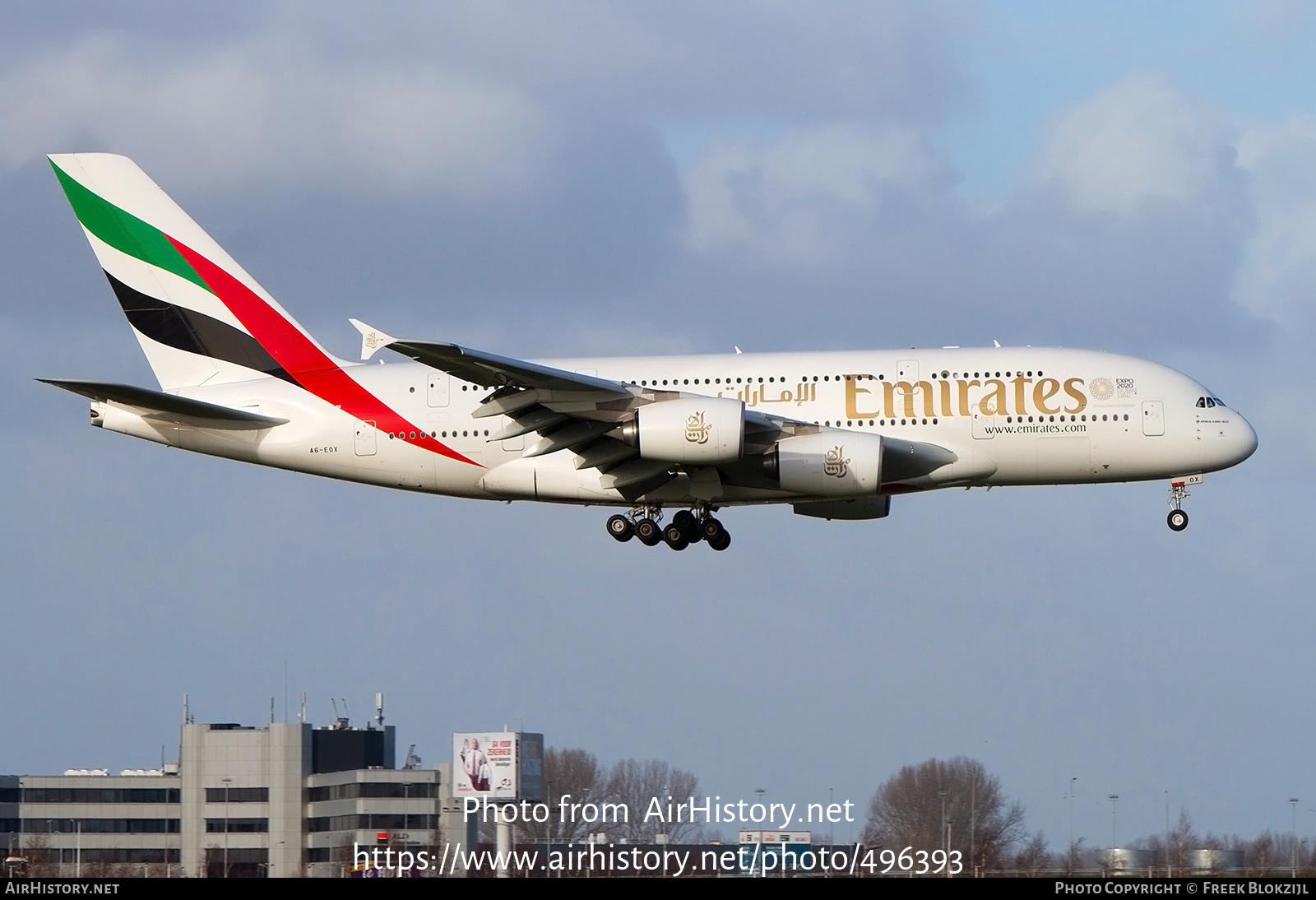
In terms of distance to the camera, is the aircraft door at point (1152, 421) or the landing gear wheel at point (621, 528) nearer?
the aircraft door at point (1152, 421)

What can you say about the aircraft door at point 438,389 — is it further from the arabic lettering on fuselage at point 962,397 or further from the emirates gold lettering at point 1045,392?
the emirates gold lettering at point 1045,392

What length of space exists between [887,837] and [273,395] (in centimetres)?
1936

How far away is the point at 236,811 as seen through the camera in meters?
84.9

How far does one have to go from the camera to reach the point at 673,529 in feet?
149

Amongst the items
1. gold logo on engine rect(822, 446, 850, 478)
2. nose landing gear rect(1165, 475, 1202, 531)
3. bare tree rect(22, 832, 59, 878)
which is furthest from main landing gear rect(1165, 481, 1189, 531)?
bare tree rect(22, 832, 59, 878)

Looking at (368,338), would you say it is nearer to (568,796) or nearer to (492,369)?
(492,369)

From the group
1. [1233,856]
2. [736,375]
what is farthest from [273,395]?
[1233,856]

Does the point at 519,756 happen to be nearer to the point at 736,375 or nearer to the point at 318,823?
the point at 318,823

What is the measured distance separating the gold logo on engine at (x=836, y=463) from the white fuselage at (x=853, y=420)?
18.1 inches

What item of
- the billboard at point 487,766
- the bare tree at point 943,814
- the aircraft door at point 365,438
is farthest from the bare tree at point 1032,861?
the billboard at point 487,766

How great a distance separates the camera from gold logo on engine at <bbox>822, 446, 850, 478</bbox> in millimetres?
40781

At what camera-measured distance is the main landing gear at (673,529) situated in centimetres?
4497

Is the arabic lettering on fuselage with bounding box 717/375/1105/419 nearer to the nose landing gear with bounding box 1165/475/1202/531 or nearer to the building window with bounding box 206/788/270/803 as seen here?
the nose landing gear with bounding box 1165/475/1202/531

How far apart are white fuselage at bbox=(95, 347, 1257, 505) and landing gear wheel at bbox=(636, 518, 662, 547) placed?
45.4 inches
